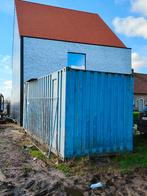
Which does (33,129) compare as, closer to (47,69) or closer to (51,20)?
(47,69)

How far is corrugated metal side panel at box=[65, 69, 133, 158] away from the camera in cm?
919

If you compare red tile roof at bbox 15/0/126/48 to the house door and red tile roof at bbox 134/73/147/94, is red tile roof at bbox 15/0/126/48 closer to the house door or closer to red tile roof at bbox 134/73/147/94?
the house door

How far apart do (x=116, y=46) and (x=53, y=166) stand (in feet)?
57.4

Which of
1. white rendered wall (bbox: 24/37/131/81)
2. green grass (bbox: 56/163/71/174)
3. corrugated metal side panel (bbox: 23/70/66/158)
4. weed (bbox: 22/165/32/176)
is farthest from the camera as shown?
white rendered wall (bbox: 24/37/131/81)

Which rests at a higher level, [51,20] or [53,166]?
[51,20]

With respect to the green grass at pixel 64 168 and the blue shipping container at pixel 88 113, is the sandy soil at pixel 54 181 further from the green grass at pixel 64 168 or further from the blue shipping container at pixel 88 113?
the blue shipping container at pixel 88 113

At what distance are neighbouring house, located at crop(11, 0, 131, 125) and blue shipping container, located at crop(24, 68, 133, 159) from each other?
37.4 ft

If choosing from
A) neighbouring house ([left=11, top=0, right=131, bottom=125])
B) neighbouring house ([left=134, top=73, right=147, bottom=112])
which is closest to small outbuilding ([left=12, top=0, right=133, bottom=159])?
neighbouring house ([left=11, top=0, right=131, bottom=125])

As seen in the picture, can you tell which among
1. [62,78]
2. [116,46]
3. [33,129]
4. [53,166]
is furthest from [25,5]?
[53,166]

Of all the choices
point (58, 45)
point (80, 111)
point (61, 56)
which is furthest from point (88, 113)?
point (58, 45)

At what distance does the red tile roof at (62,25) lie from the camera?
918 inches

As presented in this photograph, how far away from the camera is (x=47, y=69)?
73.2ft

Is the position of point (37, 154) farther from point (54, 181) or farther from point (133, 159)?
point (54, 181)

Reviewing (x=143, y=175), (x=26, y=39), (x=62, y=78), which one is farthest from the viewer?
(x=26, y=39)
